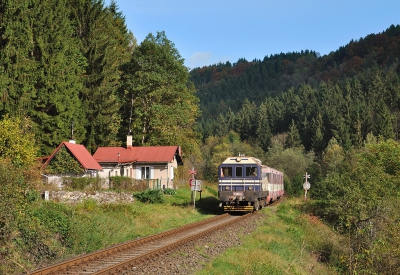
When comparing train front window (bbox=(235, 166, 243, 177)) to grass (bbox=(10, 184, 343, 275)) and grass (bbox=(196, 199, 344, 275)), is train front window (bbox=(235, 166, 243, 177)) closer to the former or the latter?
grass (bbox=(196, 199, 344, 275))

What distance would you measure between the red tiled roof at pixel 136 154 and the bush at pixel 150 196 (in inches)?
388

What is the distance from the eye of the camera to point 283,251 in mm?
16984

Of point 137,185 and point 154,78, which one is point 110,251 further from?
point 154,78

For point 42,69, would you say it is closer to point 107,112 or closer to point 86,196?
point 107,112

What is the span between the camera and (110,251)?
554 inches

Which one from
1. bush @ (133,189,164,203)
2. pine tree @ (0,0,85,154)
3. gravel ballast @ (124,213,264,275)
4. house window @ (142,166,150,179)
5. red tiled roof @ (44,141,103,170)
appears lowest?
gravel ballast @ (124,213,264,275)

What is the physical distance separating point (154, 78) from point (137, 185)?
14451 millimetres

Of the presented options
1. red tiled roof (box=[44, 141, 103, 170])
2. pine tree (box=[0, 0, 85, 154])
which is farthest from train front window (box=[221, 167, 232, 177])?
pine tree (box=[0, 0, 85, 154])

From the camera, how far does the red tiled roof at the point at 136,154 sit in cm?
3997

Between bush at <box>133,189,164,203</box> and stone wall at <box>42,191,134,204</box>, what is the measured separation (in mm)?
659

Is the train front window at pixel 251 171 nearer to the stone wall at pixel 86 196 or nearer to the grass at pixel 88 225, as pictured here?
the grass at pixel 88 225

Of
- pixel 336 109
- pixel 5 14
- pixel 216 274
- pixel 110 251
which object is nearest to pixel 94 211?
pixel 110 251

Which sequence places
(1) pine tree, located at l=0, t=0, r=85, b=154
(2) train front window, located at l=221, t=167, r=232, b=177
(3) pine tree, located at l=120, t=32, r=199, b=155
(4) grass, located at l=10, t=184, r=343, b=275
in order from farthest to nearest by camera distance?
(3) pine tree, located at l=120, t=32, r=199, b=155 → (1) pine tree, located at l=0, t=0, r=85, b=154 → (2) train front window, located at l=221, t=167, r=232, b=177 → (4) grass, located at l=10, t=184, r=343, b=275

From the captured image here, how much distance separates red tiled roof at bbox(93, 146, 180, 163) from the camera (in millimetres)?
39969
